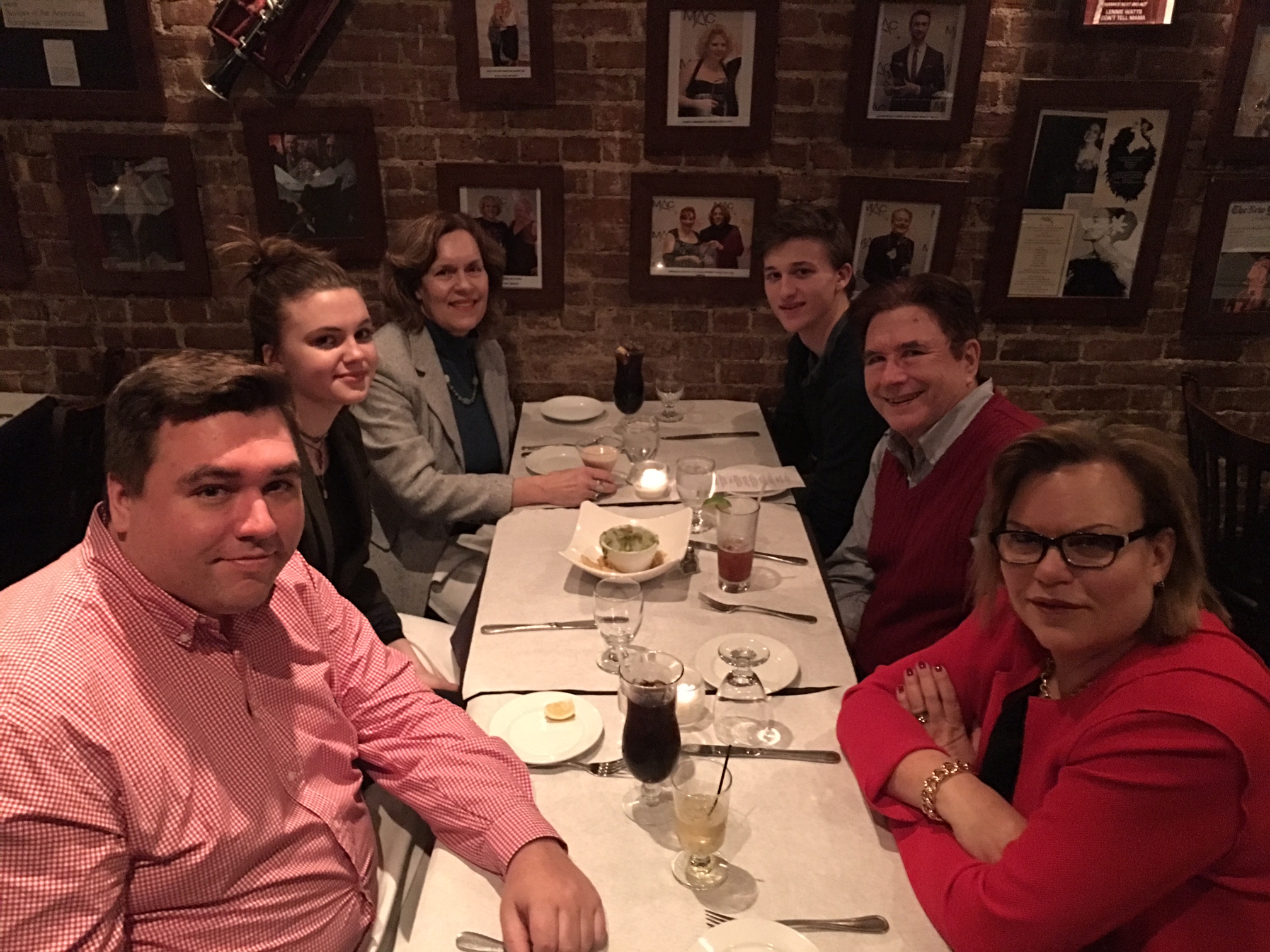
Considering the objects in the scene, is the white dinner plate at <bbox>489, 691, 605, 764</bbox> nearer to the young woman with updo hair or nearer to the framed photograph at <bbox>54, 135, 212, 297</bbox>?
the young woman with updo hair

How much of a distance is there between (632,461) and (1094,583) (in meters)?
1.48

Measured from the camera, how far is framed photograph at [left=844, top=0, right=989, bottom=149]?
8.63 feet

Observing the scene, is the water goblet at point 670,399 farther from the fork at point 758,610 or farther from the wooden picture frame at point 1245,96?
the wooden picture frame at point 1245,96

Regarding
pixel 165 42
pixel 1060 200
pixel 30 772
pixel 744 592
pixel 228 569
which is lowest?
pixel 744 592

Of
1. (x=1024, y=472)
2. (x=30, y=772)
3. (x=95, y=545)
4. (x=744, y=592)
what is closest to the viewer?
(x=30, y=772)

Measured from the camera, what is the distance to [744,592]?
186 centimetres

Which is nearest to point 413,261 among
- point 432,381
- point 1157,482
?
point 432,381

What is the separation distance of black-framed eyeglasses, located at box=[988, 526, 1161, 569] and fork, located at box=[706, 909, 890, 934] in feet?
1.61

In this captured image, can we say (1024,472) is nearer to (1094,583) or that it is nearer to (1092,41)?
(1094,583)

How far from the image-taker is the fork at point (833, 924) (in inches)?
43.9

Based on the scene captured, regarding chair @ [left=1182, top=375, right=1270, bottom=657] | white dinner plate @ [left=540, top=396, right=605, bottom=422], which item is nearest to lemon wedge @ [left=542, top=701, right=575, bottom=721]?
white dinner plate @ [left=540, top=396, right=605, bottom=422]

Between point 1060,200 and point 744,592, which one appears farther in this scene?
point 1060,200

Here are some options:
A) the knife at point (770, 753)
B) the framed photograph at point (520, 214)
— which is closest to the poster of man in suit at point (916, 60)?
the framed photograph at point (520, 214)

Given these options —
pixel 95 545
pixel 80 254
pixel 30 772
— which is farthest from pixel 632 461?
pixel 80 254
